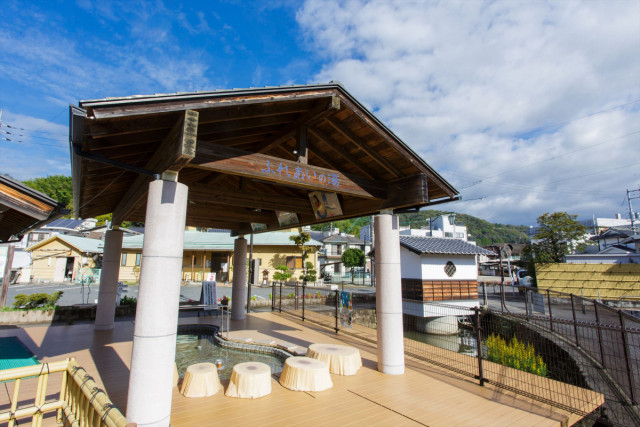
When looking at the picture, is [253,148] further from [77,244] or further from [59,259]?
[59,259]

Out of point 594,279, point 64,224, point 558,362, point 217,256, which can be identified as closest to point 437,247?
point 558,362

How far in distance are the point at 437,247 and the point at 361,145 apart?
1292cm

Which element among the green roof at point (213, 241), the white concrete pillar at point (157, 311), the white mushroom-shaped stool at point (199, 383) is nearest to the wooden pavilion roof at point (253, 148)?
the white concrete pillar at point (157, 311)

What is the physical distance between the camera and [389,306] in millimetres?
6203

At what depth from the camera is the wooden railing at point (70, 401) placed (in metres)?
2.68

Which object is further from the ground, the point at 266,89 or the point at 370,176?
the point at 266,89

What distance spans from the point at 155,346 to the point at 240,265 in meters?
7.96

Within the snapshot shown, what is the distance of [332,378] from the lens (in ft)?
19.4

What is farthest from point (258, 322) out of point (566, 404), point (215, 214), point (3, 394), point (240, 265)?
point (566, 404)

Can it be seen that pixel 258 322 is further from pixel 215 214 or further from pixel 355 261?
pixel 355 261

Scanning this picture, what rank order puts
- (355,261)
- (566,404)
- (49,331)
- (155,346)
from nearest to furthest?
(155,346)
(566,404)
(49,331)
(355,261)

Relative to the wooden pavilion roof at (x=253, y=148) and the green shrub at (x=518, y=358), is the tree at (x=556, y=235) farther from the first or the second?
the wooden pavilion roof at (x=253, y=148)

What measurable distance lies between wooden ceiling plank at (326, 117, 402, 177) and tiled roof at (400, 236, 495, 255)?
1083 centimetres

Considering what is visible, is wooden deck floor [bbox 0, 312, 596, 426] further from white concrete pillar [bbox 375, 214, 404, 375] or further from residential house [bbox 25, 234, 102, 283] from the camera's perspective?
residential house [bbox 25, 234, 102, 283]
